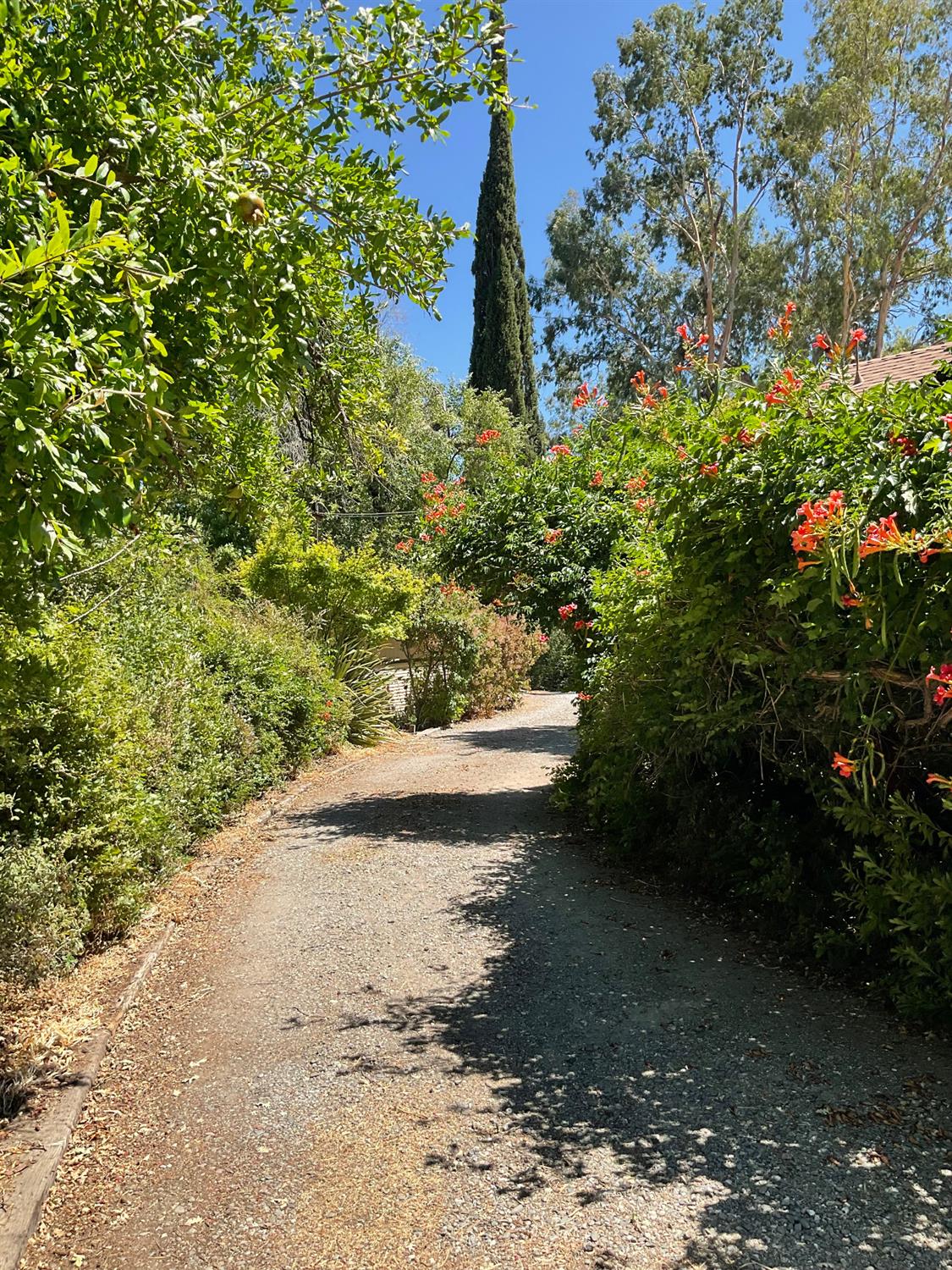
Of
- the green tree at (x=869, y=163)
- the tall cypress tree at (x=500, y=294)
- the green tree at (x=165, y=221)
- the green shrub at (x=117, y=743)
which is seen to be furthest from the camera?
the tall cypress tree at (x=500, y=294)

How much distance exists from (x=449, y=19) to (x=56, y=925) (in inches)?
172

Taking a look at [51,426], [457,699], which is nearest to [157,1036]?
[51,426]

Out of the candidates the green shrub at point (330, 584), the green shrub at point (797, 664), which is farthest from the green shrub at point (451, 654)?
the green shrub at point (797, 664)

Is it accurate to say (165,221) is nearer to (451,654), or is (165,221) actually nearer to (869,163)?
(451,654)

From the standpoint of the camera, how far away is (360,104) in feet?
10.7

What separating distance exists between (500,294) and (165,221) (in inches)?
1072

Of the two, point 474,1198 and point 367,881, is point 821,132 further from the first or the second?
point 474,1198

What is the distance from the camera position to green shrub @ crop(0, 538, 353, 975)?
4430mm

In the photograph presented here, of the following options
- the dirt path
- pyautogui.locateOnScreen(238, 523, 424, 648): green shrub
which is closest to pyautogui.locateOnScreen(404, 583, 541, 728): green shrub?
pyautogui.locateOnScreen(238, 523, 424, 648): green shrub

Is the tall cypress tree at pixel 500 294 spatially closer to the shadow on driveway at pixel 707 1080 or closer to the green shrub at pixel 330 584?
the green shrub at pixel 330 584

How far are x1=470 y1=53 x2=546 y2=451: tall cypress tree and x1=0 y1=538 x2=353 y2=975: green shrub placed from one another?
20.7 metres

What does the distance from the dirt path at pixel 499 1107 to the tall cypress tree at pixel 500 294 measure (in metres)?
24.1

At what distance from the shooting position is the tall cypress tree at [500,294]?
1097 inches

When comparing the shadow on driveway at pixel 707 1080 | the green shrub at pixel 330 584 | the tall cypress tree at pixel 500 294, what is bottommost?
the shadow on driveway at pixel 707 1080
